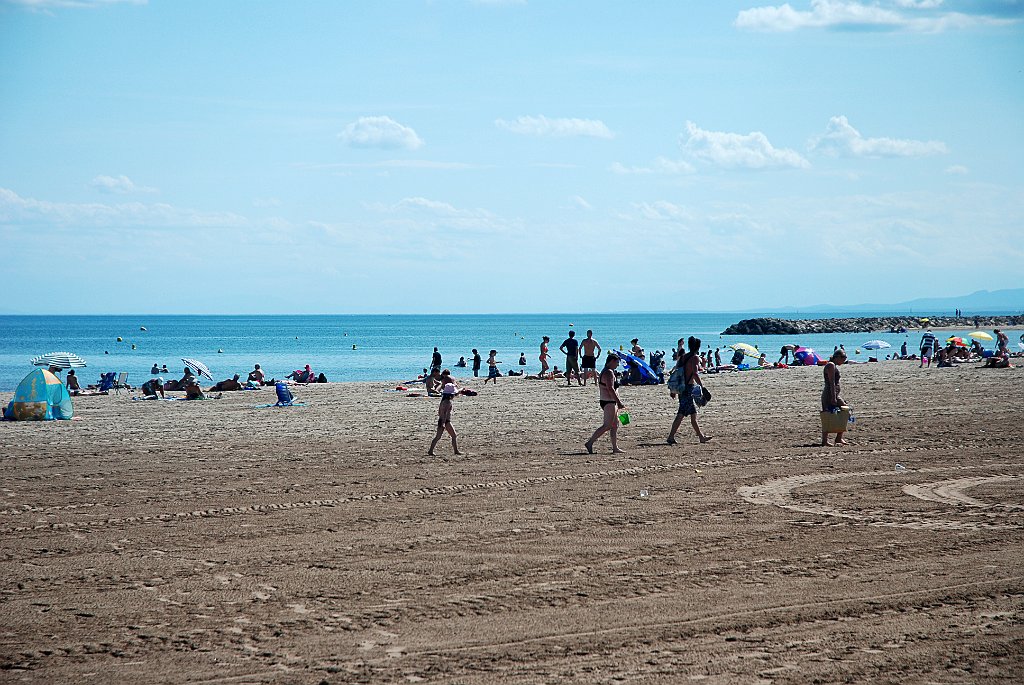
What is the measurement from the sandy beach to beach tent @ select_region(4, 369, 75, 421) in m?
5.98

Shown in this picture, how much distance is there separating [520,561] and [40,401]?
17.8 metres

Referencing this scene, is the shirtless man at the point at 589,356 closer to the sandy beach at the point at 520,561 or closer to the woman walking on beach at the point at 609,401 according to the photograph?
the sandy beach at the point at 520,561

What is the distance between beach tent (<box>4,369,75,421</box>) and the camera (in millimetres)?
22266

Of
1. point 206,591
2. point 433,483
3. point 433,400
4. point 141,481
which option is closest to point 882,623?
point 206,591

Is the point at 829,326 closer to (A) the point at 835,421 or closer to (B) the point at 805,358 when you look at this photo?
(B) the point at 805,358

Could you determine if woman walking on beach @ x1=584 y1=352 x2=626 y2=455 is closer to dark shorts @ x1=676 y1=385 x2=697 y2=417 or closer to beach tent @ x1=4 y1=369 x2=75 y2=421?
dark shorts @ x1=676 y1=385 x2=697 y2=417

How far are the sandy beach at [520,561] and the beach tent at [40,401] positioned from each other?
235 inches

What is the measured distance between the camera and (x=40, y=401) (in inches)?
882

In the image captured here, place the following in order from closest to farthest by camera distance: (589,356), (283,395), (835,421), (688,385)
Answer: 1. (835,421)
2. (688,385)
3. (283,395)
4. (589,356)

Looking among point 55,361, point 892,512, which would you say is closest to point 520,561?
point 892,512

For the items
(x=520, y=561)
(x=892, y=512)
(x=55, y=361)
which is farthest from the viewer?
(x=55, y=361)

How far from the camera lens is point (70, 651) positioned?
245 inches

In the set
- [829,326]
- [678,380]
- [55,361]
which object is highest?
[829,326]

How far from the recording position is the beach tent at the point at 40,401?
877 inches
